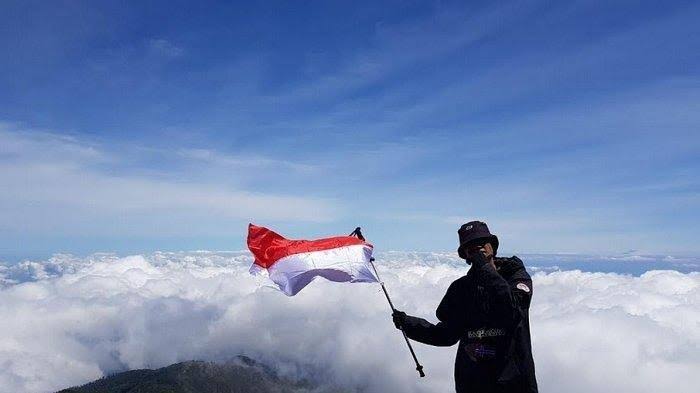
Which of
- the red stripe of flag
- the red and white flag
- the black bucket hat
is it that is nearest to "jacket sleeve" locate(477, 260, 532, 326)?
the black bucket hat

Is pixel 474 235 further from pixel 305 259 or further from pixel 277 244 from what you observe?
pixel 277 244

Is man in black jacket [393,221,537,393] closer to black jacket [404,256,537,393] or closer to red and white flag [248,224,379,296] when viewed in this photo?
black jacket [404,256,537,393]

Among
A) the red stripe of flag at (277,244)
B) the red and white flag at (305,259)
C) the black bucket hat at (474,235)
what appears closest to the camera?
the black bucket hat at (474,235)

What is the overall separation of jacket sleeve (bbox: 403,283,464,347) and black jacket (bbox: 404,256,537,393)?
7cm

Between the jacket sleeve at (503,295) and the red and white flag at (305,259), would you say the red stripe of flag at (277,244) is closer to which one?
the red and white flag at (305,259)

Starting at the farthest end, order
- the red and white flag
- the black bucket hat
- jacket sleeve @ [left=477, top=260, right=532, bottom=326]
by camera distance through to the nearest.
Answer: the red and white flag < the black bucket hat < jacket sleeve @ [left=477, top=260, right=532, bottom=326]

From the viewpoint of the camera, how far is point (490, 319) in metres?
6.85

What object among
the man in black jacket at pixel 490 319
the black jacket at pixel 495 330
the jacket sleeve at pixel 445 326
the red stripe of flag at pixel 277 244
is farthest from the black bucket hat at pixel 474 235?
the red stripe of flag at pixel 277 244

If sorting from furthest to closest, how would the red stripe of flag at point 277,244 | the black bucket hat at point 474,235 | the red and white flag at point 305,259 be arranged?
the red stripe of flag at point 277,244 → the red and white flag at point 305,259 → the black bucket hat at point 474,235

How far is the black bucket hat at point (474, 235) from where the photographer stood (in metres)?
6.98

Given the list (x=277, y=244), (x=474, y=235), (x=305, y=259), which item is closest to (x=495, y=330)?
(x=474, y=235)

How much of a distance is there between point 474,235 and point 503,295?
37.4 inches

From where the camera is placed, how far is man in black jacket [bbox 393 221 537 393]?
6707mm

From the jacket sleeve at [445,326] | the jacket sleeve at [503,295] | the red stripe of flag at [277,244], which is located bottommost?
the jacket sleeve at [445,326]
